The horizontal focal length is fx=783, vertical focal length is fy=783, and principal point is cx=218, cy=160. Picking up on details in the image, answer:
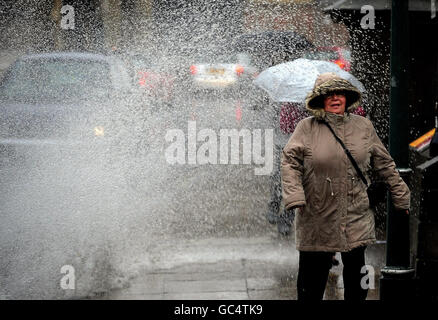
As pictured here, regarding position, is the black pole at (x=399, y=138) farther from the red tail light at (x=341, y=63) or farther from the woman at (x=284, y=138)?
the red tail light at (x=341, y=63)

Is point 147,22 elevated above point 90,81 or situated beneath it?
elevated above

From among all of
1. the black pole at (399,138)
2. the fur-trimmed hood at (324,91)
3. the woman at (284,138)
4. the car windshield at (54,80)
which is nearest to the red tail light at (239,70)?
the car windshield at (54,80)

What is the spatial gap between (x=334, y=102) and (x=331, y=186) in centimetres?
54

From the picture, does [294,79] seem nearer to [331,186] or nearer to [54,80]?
[54,80]

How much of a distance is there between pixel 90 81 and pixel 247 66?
3.99 m

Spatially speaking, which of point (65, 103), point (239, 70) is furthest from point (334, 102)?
point (239, 70)

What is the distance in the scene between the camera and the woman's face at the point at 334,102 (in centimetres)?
494

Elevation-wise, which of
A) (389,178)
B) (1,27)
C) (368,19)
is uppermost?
(1,27)

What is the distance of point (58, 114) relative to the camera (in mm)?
8438

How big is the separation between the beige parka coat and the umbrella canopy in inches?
103

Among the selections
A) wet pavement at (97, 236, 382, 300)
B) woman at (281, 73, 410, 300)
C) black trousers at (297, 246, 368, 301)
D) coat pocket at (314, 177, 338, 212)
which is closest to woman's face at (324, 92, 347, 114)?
woman at (281, 73, 410, 300)

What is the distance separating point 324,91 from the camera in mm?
4871

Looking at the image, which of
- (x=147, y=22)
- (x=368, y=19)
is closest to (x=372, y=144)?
(x=368, y=19)

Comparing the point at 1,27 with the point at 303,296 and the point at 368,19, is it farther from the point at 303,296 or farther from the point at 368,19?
the point at 303,296
